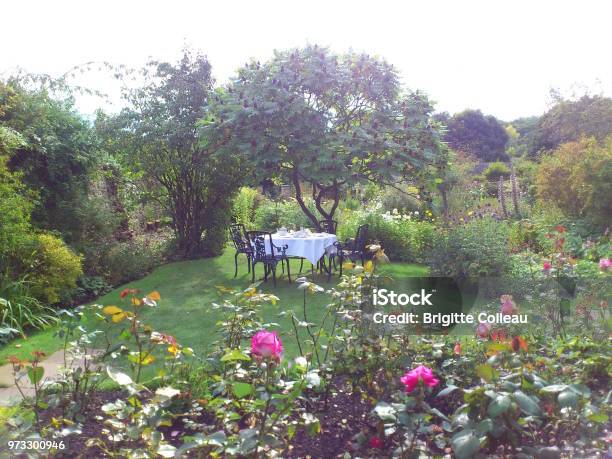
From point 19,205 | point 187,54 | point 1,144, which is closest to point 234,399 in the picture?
point 19,205

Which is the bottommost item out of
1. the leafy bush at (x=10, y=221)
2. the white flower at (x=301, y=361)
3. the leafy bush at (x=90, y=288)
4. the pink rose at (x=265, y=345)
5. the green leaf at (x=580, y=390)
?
the leafy bush at (x=90, y=288)

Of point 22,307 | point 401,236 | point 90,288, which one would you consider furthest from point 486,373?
point 401,236

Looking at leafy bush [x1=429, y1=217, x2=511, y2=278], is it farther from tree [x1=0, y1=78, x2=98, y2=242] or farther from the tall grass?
tree [x1=0, y1=78, x2=98, y2=242]

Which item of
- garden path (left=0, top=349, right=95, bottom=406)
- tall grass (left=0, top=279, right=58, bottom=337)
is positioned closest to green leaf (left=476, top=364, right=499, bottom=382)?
garden path (left=0, top=349, right=95, bottom=406)

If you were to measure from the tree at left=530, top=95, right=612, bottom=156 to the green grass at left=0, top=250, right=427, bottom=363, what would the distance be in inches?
447

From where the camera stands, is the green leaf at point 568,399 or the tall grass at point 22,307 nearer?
the green leaf at point 568,399

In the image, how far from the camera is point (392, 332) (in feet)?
7.61

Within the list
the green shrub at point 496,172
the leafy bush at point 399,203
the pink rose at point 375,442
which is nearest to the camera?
the pink rose at point 375,442

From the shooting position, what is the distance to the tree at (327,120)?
7207 mm

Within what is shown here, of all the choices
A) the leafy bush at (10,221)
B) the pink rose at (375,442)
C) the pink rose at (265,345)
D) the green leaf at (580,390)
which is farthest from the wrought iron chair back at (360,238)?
the green leaf at (580,390)

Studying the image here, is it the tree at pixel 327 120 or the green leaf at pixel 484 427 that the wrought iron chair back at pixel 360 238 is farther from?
the green leaf at pixel 484 427

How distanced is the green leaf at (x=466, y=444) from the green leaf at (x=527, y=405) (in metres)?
0.15

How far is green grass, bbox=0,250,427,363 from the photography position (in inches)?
173

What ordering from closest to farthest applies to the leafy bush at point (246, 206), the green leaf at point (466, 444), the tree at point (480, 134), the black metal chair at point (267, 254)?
1. the green leaf at point (466, 444)
2. the black metal chair at point (267, 254)
3. the leafy bush at point (246, 206)
4. the tree at point (480, 134)
